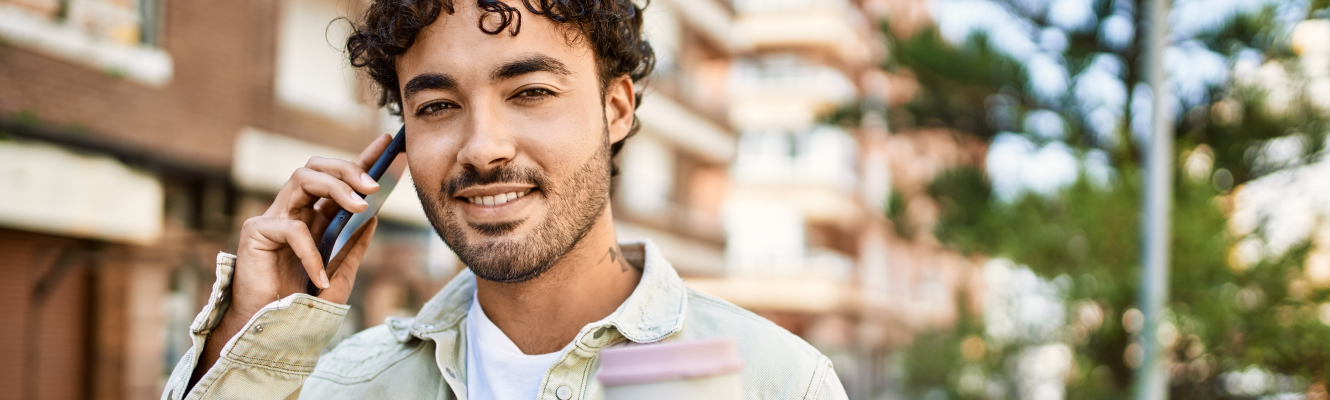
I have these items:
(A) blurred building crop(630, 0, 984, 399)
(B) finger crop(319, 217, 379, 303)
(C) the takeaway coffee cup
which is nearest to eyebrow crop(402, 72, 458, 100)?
(B) finger crop(319, 217, 379, 303)

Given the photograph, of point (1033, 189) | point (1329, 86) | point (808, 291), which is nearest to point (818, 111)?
point (1033, 189)

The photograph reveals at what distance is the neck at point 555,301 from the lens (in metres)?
2.00

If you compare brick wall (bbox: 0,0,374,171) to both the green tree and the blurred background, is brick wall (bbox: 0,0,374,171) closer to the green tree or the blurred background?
the blurred background

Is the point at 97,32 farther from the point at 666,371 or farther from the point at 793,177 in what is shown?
the point at 793,177

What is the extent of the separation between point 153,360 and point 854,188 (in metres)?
25.4

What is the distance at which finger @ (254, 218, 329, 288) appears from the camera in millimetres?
1918

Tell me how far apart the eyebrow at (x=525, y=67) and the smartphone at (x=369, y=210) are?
28 cm

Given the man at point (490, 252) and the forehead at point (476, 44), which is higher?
the forehead at point (476, 44)

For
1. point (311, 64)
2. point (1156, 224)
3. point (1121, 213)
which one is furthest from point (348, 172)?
point (311, 64)

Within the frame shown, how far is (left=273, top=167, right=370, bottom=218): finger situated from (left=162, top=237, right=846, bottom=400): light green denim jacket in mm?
145

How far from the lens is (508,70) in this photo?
6.12 feet

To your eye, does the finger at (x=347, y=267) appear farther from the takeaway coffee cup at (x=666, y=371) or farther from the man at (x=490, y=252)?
the takeaway coffee cup at (x=666, y=371)

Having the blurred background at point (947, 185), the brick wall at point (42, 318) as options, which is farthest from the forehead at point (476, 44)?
the brick wall at point (42, 318)

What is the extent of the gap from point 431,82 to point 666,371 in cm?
114
